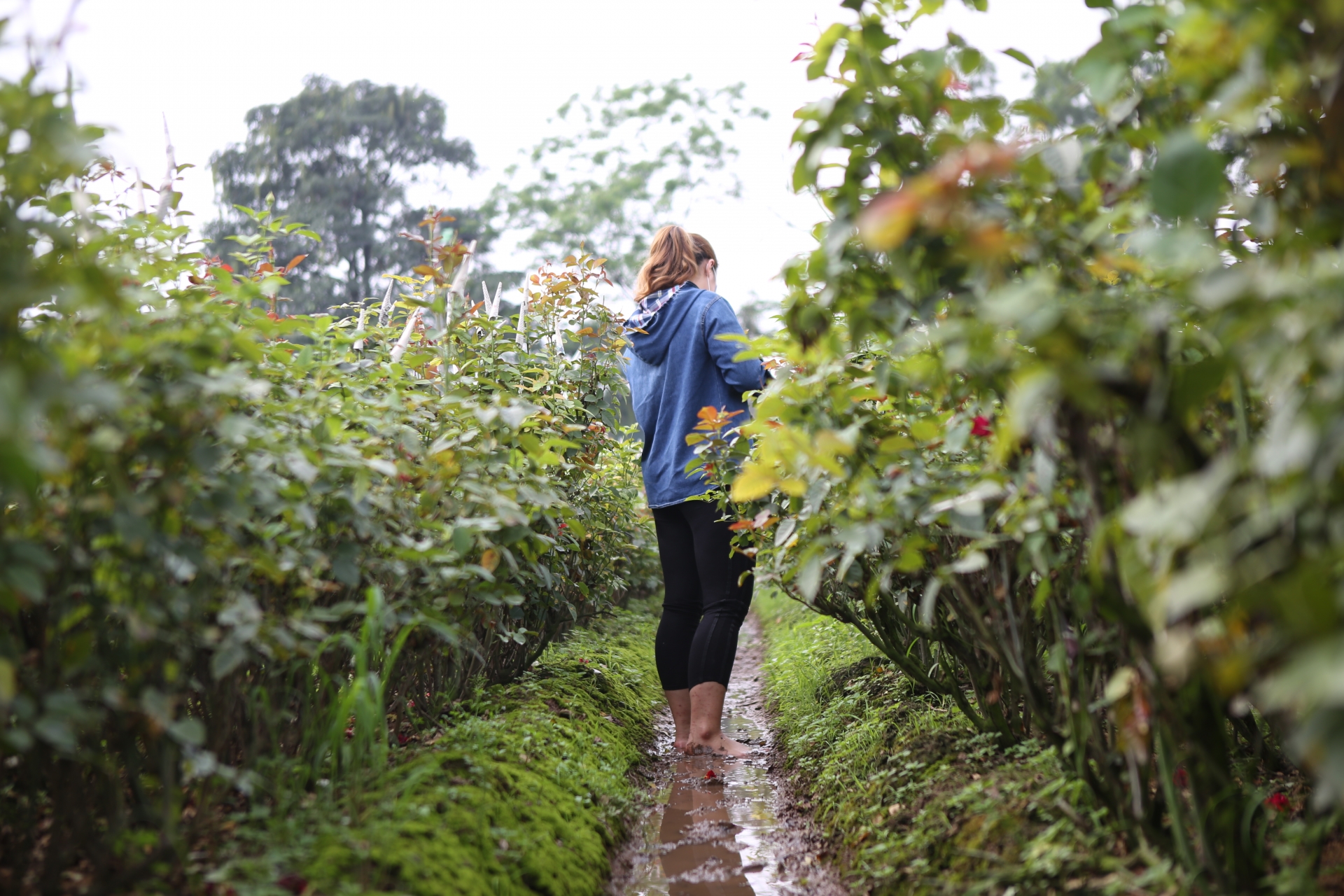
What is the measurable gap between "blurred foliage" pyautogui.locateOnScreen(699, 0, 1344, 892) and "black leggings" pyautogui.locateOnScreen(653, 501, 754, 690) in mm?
1131

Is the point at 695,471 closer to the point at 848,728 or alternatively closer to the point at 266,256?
the point at 848,728

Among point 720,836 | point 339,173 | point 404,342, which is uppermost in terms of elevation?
point 339,173

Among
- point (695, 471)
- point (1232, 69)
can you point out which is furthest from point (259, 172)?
point (1232, 69)

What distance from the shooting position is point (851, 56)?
62.1 inches

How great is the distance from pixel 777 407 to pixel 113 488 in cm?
127

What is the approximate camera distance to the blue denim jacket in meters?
3.52

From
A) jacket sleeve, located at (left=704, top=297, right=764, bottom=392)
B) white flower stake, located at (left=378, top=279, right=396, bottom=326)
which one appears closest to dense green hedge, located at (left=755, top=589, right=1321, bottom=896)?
jacket sleeve, located at (left=704, top=297, right=764, bottom=392)

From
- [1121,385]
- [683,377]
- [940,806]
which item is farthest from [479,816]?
[683,377]

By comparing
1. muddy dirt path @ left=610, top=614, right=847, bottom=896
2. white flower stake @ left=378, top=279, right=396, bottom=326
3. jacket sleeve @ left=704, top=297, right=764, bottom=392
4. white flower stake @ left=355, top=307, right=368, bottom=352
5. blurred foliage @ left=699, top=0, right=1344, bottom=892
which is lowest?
muddy dirt path @ left=610, top=614, right=847, bottom=896

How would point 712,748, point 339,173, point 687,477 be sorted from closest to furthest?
point 687,477 < point 712,748 < point 339,173

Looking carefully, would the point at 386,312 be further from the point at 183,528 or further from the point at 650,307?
the point at 183,528

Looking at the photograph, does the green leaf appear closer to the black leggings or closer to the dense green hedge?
the dense green hedge

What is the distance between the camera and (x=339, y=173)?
26.3 meters

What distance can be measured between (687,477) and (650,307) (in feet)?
2.56
